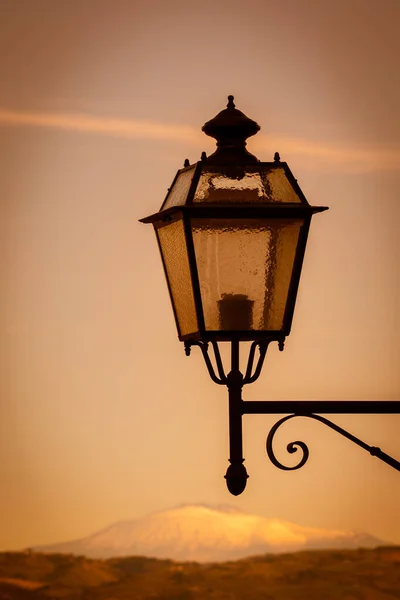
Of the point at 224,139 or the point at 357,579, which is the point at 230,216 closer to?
the point at 224,139

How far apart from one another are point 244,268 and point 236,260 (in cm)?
3

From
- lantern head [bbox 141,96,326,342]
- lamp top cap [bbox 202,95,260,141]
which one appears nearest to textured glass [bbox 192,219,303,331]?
lantern head [bbox 141,96,326,342]

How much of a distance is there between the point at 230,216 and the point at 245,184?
0.49 ft

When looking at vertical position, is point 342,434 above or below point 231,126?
below

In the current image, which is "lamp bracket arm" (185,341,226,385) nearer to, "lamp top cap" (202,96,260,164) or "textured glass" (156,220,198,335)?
"textured glass" (156,220,198,335)

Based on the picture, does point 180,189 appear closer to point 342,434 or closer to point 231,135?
point 231,135

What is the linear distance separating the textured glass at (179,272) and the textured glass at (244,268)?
0.11 feet

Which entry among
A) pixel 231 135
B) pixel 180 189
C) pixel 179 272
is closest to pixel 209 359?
pixel 179 272

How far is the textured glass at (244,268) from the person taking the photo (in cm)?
292

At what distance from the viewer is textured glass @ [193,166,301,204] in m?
2.96

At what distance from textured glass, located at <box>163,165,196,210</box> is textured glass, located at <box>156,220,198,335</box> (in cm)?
6

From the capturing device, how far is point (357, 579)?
11148mm

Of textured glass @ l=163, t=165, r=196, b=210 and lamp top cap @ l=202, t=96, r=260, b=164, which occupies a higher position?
lamp top cap @ l=202, t=96, r=260, b=164

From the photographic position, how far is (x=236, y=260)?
9.59 feet
